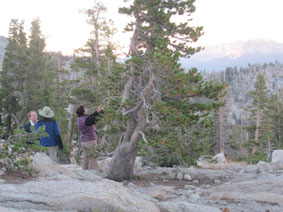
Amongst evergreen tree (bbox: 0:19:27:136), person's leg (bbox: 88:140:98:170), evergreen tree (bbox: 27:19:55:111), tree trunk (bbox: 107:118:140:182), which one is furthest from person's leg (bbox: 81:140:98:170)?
evergreen tree (bbox: 0:19:27:136)

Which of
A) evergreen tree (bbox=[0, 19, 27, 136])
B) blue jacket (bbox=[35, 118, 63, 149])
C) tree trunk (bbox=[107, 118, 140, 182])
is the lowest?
tree trunk (bbox=[107, 118, 140, 182])

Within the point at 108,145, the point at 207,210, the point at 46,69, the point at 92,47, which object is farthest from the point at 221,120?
the point at 207,210

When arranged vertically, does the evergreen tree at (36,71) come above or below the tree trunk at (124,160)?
above

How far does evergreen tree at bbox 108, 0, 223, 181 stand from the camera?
8.08 meters

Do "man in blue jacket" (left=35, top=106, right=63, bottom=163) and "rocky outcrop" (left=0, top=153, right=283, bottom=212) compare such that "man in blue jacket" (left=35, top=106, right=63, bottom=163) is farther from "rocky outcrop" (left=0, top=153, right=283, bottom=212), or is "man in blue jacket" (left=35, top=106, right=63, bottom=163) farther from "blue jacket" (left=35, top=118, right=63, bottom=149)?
"rocky outcrop" (left=0, top=153, right=283, bottom=212)

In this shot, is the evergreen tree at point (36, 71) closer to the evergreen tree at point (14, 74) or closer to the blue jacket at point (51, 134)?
the evergreen tree at point (14, 74)

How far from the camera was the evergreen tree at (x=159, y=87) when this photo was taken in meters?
8.08

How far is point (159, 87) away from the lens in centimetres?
866

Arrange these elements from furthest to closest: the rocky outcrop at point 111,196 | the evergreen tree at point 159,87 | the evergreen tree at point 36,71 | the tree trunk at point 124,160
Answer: the evergreen tree at point 36,71 < the tree trunk at point 124,160 < the evergreen tree at point 159,87 < the rocky outcrop at point 111,196

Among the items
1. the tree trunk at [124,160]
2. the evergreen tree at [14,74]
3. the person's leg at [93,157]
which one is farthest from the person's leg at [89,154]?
the evergreen tree at [14,74]

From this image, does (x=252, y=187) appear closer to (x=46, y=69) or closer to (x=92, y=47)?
(x=92, y=47)

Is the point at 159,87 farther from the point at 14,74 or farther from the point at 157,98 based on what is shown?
the point at 14,74

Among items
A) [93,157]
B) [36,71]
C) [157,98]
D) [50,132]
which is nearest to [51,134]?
[50,132]

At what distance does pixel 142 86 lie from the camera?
928 centimetres
